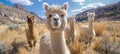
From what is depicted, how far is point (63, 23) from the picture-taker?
4500 mm

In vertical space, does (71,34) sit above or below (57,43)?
below

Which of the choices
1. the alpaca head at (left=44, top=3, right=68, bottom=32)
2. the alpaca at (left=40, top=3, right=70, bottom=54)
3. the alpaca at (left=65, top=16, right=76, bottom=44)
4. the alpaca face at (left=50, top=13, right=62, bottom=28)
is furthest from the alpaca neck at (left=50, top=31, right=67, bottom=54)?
the alpaca at (left=65, top=16, right=76, bottom=44)

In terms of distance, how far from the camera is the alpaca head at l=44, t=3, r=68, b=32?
4203 millimetres

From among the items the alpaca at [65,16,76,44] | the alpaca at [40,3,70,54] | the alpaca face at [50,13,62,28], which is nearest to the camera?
the alpaca face at [50,13,62,28]

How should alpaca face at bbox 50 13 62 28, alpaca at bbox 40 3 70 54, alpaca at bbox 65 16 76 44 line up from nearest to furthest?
alpaca face at bbox 50 13 62 28
alpaca at bbox 40 3 70 54
alpaca at bbox 65 16 76 44

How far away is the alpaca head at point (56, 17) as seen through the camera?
4203mm

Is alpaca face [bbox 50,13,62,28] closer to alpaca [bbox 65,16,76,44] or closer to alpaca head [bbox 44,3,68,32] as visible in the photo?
alpaca head [bbox 44,3,68,32]

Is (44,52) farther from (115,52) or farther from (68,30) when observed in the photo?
(68,30)

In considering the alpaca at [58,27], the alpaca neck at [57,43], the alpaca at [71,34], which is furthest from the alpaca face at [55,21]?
the alpaca at [71,34]

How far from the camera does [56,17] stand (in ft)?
13.7

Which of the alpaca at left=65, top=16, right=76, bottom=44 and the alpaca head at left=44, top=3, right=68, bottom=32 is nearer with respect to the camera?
the alpaca head at left=44, top=3, right=68, bottom=32

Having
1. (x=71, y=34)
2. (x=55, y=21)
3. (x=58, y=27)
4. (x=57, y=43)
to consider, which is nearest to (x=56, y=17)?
(x=55, y=21)

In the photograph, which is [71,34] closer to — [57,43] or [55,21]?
[57,43]

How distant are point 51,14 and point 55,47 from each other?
706 mm
